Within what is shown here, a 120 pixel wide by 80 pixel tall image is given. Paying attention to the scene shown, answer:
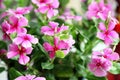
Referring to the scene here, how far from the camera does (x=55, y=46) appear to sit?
706mm

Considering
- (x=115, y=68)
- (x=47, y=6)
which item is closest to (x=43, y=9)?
(x=47, y=6)

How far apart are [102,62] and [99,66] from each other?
17 millimetres

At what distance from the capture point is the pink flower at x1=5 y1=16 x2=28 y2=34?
72 cm

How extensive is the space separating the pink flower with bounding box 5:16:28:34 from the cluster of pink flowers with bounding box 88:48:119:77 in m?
0.17

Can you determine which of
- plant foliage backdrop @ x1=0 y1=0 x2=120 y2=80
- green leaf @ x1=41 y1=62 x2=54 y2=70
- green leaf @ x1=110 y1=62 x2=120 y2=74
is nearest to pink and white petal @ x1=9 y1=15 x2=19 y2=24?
plant foliage backdrop @ x1=0 y1=0 x2=120 y2=80

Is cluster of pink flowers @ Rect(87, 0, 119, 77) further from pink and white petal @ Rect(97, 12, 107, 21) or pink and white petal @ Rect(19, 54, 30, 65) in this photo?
pink and white petal @ Rect(19, 54, 30, 65)

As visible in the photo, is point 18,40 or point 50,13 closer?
point 18,40

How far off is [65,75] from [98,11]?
19cm

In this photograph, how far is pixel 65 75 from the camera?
31.9 inches

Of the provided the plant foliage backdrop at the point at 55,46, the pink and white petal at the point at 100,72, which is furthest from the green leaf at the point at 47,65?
the pink and white petal at the point at 100,72

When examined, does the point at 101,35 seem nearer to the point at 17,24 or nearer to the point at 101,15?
the point at 101,15

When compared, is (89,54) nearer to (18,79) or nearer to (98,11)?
(98,11)

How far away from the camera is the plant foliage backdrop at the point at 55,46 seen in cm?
70

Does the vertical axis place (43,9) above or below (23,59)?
above
